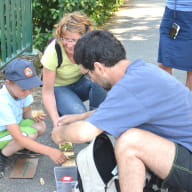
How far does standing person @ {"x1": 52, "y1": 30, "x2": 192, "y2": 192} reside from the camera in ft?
6.81

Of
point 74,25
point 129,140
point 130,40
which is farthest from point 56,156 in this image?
point 130,40

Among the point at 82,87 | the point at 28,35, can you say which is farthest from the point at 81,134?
the point at 28,35

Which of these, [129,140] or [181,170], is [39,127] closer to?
[129,140]

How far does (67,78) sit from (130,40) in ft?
15.0

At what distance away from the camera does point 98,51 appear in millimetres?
2205

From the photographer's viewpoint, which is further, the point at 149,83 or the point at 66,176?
the point at 66,176

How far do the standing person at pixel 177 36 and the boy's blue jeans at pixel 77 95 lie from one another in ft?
2.91

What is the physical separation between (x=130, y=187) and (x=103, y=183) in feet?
0.80

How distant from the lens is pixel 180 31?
3760 millimetres

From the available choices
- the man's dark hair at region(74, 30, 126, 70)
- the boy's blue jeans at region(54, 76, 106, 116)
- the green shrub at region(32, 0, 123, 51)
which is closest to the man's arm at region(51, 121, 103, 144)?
the man's dark hair at region(74, 30, 126, 70)

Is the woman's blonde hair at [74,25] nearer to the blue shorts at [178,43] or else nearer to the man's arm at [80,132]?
the man's arm at [80,132]

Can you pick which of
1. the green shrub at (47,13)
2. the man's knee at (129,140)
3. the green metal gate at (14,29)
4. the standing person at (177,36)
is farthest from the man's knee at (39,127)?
the green shrub at (47,13)

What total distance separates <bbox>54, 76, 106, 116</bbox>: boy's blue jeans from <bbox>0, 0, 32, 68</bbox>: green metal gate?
1.10 m

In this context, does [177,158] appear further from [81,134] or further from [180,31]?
[180,31]
